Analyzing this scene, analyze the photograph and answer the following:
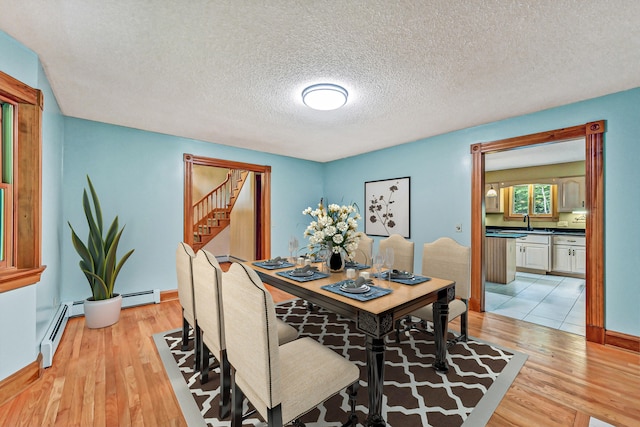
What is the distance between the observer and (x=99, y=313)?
9.29ft

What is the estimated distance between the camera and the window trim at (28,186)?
1913 mm

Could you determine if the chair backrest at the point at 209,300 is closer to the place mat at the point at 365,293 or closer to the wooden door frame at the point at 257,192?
the place mat at the point at 365,293

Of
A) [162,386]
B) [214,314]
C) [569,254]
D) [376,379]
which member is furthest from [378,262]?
[569,254]

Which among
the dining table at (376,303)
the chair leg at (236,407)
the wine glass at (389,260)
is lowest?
the chair leg at (236,407)

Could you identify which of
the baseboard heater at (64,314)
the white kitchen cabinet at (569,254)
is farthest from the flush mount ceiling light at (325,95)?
the white kitchen cabinet at (569,254)

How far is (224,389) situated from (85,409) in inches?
36.1

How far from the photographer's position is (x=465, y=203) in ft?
11.4

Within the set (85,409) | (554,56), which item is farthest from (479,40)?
(85,409)

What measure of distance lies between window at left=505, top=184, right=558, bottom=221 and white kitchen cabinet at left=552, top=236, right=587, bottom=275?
103 cm

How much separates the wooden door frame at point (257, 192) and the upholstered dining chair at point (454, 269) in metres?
2.88

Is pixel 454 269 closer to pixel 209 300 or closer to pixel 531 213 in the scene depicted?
pixel 209 300

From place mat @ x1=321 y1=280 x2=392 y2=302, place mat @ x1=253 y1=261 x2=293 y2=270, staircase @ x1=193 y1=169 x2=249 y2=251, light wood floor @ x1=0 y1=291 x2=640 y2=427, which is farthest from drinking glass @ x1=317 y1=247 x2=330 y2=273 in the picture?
staircase @ x1=193 y1=169 x2=249 y2=251

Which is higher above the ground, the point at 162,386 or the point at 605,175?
the point at 605,175

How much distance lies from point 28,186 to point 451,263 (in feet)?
11.8
